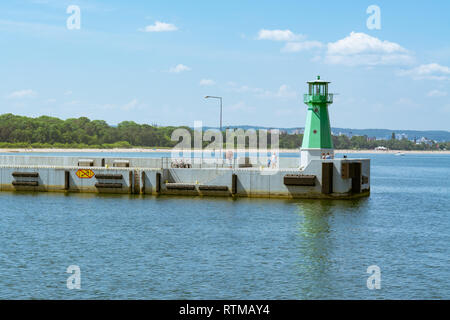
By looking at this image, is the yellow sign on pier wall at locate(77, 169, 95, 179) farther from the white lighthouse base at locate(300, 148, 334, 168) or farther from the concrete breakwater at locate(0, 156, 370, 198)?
the white lighthouse base at locate(300, 148, 334, 168)

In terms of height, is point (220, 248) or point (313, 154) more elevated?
point (313, 154)

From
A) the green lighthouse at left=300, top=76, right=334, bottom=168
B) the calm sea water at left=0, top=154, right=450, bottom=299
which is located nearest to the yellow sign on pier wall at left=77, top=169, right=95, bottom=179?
the calm sea water at left=0, top=154, right=450, bottom=299

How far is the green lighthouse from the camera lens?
201 feet

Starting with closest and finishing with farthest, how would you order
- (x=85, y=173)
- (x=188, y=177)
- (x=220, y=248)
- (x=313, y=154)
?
1. (x=220, y=248)
2. (x=313, y=154)
3. (x=188, y=177)
4. (x=85, y=173)

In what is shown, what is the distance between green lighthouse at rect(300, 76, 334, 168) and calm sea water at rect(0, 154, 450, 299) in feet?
21.3

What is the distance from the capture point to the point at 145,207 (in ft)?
180

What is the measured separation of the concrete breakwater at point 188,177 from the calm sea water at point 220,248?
181 centimetres

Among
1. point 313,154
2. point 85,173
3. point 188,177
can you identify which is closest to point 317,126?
point 313,154

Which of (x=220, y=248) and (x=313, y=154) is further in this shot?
(x=313, y=154)

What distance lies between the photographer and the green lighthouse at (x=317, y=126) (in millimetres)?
61250

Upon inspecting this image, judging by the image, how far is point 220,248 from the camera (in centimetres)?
3588

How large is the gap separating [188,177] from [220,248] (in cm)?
2697

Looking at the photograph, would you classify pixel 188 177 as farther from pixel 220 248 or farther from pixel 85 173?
pixel 220 248
